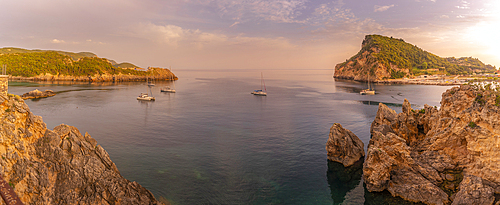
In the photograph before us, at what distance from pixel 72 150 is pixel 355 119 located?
57.0 metres

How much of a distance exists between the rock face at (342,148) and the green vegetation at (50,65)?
183 meters

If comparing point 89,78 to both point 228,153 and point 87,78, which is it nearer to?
point 87,78

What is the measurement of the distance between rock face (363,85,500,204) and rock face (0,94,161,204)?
23.7m

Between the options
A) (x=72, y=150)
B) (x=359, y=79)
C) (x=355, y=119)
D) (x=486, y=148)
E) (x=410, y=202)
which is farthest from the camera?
(x=359, y=79)

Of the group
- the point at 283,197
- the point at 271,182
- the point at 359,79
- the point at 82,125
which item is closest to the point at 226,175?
the point at 271,182

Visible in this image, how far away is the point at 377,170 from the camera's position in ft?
77.5

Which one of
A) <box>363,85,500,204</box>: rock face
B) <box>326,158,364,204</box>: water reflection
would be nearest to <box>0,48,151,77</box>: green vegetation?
<box>326,158,364,204</box>: water reflection

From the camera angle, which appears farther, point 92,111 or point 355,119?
point 92,111

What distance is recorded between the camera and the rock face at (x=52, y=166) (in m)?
15.5

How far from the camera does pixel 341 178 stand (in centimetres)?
2752

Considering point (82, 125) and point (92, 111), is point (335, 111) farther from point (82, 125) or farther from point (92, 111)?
point (92, 111)

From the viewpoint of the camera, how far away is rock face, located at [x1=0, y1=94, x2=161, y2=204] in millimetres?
15453

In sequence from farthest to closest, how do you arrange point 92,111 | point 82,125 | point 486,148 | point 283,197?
point 92,111
point 82,125
point 283,197
point 486,148

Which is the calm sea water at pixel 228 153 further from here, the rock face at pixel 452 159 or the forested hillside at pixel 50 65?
the forested hillside at pixel 50 65
